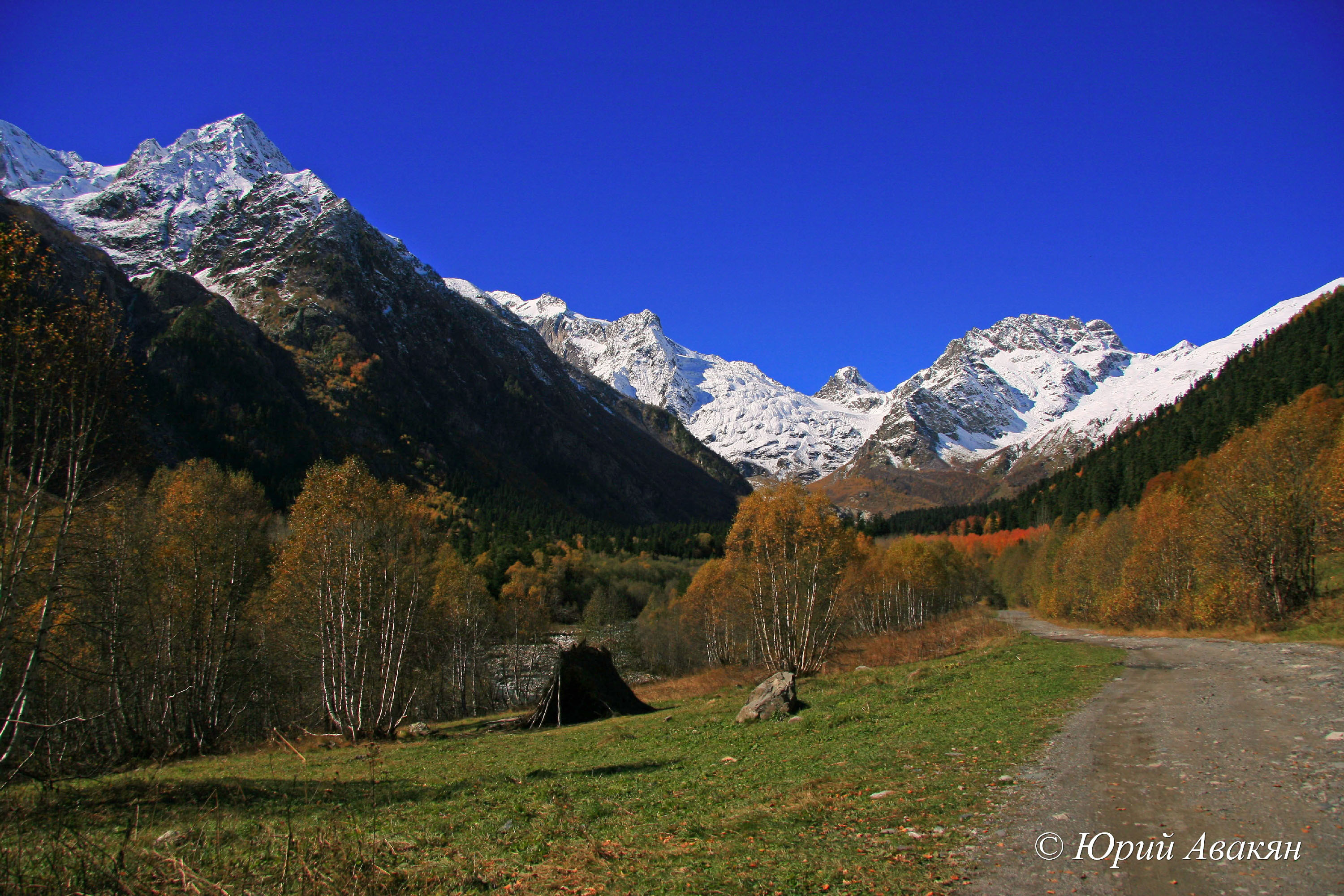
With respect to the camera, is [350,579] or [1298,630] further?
[350,579]

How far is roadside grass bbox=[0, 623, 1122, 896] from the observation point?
7.67 metres

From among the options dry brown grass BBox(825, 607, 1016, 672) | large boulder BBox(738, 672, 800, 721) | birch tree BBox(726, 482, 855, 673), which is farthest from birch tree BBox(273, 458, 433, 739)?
dry brown grass BBox(825, 607, 1016, 672)

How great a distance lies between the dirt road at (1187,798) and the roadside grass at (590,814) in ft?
2.52

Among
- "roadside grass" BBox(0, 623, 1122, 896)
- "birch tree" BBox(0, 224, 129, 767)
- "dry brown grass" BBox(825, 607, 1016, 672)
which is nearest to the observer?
"roadside grass" BBox(0, 623, 1122, 896)

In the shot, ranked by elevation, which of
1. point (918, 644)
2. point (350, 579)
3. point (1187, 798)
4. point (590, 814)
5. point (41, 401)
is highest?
point (41, 401)

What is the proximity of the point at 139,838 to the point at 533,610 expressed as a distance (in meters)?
83.9

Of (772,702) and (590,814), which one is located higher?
(590,814)

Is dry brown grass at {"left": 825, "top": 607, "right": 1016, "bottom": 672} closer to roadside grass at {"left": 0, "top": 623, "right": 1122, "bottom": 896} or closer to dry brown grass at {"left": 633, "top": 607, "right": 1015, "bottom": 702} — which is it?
dry brown grass at {"left": 633, "top": 607, "right": 1015, "bottom": 702}

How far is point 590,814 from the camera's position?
39.8ft

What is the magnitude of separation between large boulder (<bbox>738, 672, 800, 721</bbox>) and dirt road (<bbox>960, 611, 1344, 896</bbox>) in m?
9.92

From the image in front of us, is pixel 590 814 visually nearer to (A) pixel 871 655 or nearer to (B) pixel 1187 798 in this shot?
(B) pixel 1187 798

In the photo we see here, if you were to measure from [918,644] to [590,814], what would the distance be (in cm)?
4777

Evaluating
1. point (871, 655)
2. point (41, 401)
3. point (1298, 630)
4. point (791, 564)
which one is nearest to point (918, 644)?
point (871, 655)

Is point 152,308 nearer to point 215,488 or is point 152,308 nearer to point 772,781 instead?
point 215,488
